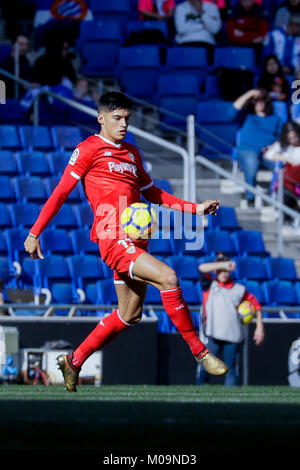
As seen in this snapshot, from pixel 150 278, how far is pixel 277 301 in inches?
248

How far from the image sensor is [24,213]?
12.6m

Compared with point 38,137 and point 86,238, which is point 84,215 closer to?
point 86,238

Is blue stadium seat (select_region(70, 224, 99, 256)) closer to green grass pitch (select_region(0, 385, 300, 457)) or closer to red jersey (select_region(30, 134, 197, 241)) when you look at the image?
red jersey (select_region(30, 134, 197, 241))

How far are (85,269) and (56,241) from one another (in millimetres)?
543

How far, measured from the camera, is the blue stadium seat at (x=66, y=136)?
13.8 m

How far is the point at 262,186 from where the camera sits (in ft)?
46.6

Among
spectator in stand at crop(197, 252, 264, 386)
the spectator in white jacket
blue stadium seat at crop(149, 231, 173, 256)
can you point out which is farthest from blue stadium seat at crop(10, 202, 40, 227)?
the spectator in white jacket

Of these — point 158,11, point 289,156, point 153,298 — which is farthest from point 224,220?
point 158,11

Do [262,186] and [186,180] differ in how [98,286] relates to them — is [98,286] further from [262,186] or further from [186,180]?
[262,186]

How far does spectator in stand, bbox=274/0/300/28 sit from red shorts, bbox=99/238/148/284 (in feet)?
34.9

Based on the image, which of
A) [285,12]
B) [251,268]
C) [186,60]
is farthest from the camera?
[285,12]

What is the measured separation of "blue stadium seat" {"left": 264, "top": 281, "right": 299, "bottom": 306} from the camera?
1264cm
